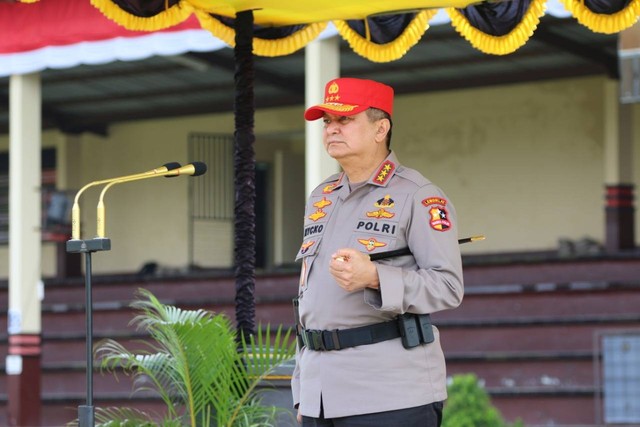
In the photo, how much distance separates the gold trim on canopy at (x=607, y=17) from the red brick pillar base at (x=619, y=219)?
6182 millimetres

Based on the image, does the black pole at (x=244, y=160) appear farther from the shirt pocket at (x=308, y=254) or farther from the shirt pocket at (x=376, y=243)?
the shirt pocket at (x=376, y=243)

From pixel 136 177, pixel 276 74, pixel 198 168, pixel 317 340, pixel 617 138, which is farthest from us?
pixel 276 74

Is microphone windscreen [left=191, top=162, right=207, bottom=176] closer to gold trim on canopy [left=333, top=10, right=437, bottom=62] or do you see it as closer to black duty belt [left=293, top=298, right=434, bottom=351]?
black duty belt [left=293, top=298, right=434, bottom=351]

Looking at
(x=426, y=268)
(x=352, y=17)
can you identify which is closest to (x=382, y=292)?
(x=426, y=268)

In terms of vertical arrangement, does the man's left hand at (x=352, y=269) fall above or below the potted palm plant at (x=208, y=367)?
above

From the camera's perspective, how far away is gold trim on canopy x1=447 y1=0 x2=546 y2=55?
5.82 meters

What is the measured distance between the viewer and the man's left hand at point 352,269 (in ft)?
11.9

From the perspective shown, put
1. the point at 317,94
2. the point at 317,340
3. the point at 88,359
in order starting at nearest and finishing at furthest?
the point at 317,340 → the point at 88,359 → the point at 317,94

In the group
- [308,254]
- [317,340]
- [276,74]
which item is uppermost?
[276,74]

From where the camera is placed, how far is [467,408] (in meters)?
8.31

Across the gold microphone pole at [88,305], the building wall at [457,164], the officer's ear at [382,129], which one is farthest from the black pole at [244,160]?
A: the building wall at [457,164]

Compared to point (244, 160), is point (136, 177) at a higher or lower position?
lower

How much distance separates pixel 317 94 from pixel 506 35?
3.49 metres

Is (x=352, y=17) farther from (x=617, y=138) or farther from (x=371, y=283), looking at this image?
(x=617, y=138)
